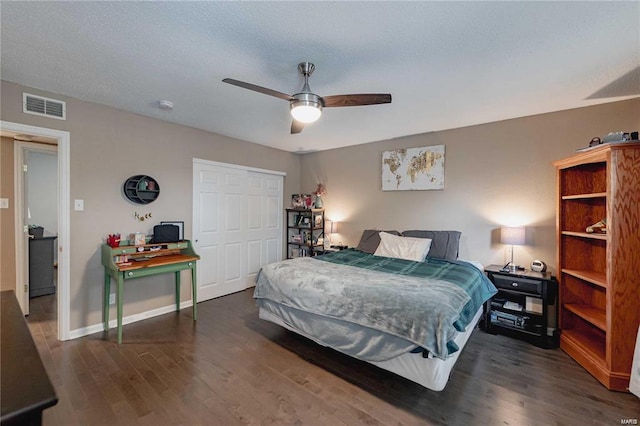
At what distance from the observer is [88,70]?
2312 millimetres

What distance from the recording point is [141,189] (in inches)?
129

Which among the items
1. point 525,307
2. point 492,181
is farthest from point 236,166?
point 525,307

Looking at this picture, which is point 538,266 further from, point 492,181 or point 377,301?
point 377,301

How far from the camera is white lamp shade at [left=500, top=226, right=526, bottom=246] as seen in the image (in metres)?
3.04

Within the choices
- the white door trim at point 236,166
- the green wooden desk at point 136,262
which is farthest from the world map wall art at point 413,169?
the green wooden desk at point 136,262

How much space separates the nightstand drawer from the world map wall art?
1422 millimetres

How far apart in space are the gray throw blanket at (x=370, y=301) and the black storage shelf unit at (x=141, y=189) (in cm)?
174

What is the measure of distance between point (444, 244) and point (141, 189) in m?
3.80

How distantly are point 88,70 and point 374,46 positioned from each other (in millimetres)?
2352

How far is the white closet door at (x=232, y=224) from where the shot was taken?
4.07m

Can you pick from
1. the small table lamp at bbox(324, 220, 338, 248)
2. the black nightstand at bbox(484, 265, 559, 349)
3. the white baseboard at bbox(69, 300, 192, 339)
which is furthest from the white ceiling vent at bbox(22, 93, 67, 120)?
the black nightstand at bbox(484, 265, 559, 349)

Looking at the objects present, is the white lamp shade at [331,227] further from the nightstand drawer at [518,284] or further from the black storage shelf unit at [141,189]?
the black storage shelf unit at [141,189]

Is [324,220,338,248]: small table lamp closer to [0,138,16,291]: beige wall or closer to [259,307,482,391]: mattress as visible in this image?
[259,307,482,391]: mattress

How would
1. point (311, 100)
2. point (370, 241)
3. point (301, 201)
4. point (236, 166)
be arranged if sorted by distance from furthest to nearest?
1. point (301, 201)
2. point (236, 166)
3. point (370, 241)
4. point (311, 100)
